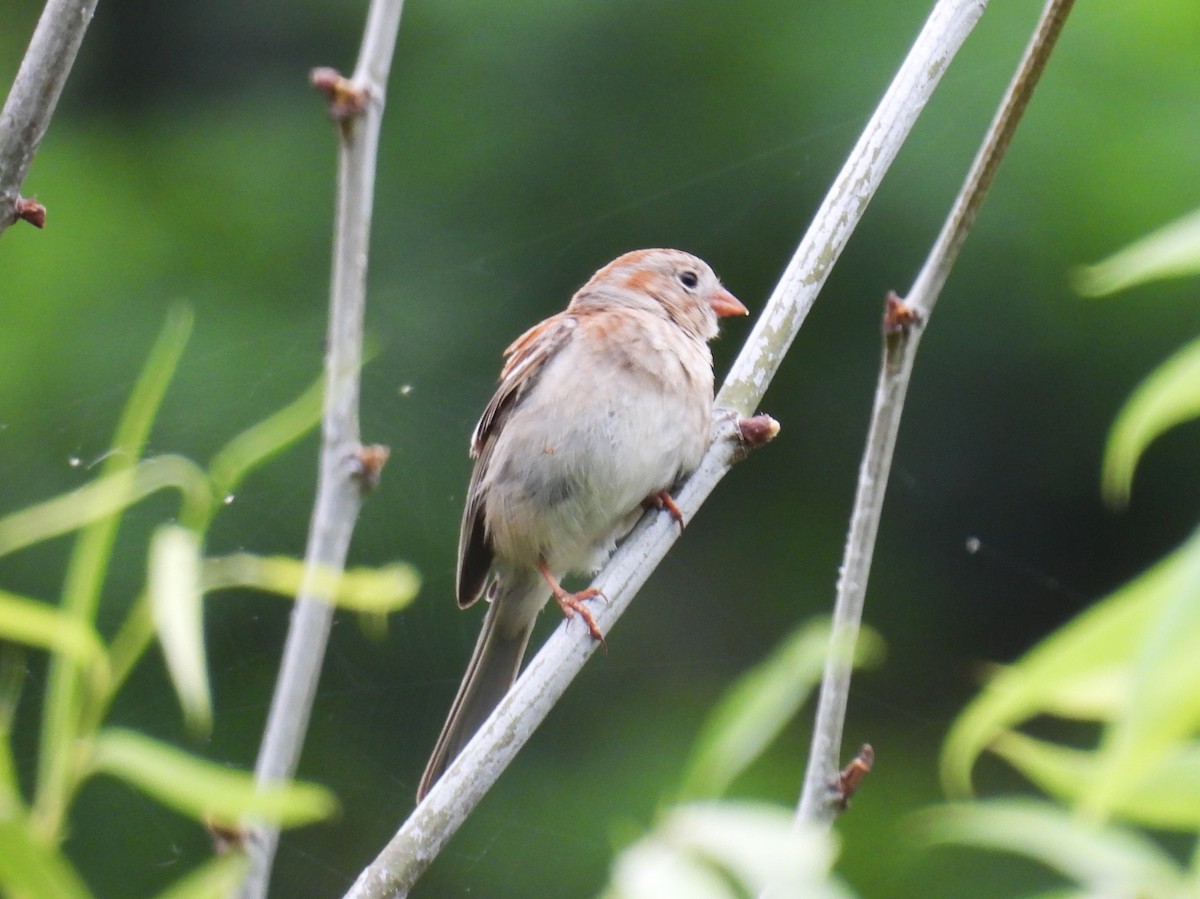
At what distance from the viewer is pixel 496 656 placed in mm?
2590

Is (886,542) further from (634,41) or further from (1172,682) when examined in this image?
(1172,682)

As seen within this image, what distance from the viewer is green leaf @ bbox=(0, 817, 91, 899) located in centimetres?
52

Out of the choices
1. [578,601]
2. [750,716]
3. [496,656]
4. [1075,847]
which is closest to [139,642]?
[750,716]

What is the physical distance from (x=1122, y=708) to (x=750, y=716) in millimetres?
240

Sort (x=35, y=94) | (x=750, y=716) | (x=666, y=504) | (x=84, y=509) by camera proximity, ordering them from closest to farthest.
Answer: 1. (x=750, y=716)
2. (x=84, y=509)
3. (x=35, y=94)
4. (x=666, y=504)

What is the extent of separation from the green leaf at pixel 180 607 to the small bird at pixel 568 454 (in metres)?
1.37

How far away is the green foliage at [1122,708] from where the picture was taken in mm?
410

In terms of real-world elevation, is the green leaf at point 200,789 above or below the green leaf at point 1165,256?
below

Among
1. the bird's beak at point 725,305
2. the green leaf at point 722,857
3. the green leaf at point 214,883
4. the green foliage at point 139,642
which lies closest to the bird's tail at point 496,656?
the bird's beak at point 725,305

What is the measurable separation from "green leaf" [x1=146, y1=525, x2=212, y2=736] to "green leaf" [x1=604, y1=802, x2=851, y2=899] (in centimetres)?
26

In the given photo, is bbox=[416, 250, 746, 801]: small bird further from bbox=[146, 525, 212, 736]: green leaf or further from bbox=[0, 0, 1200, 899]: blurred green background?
bbox=[146, 525, 212, 736]: green leaf

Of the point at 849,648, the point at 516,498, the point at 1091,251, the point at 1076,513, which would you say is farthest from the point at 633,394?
the point at 1076,513

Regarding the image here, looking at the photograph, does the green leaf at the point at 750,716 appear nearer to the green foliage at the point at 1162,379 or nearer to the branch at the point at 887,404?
the green foliage at the point at 1162,379

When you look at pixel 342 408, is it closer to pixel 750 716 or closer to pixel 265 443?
pixel 265 443
